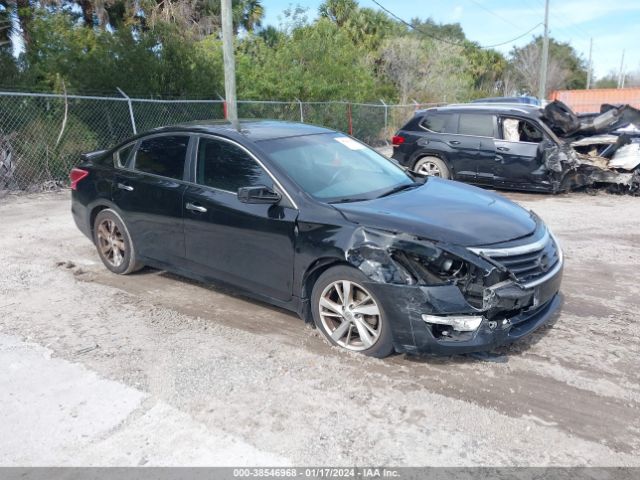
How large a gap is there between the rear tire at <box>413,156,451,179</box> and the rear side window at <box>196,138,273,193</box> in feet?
22.4

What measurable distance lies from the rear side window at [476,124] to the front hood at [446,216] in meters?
6.14

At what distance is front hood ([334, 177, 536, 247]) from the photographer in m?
3.81

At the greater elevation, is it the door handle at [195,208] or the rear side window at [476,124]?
the rear side window at [476,124]

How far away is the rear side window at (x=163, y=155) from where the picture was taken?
516cm

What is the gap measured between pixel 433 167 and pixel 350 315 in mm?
7673

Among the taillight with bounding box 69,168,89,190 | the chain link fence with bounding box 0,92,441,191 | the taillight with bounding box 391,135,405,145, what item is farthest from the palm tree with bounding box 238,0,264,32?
the taillight with bounding box 69,168,89,190

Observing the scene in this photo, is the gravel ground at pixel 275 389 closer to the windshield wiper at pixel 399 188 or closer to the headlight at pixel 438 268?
the headlight at pixel 438 268

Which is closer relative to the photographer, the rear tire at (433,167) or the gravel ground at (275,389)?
the gravel ground at (275,389)

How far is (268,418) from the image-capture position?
3.29 m

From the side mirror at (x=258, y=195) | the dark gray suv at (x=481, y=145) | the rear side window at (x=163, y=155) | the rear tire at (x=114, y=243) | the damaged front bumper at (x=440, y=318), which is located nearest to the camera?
the damaged front bumper at (x=440, y=318)

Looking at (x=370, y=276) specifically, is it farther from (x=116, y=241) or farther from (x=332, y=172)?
(x=116, y=241)

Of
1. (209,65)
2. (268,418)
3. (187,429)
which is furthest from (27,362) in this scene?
(209,65)

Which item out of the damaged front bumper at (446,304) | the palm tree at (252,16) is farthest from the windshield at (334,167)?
the palm tree at (252,16)

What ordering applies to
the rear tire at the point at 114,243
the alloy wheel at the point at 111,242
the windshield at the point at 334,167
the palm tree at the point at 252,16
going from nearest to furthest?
the windshield at the point at 334,167 → the rear tire at the point at 114,243 → the alloy wheel at the point at 111,242 → the palm tree at the point at 252,16
